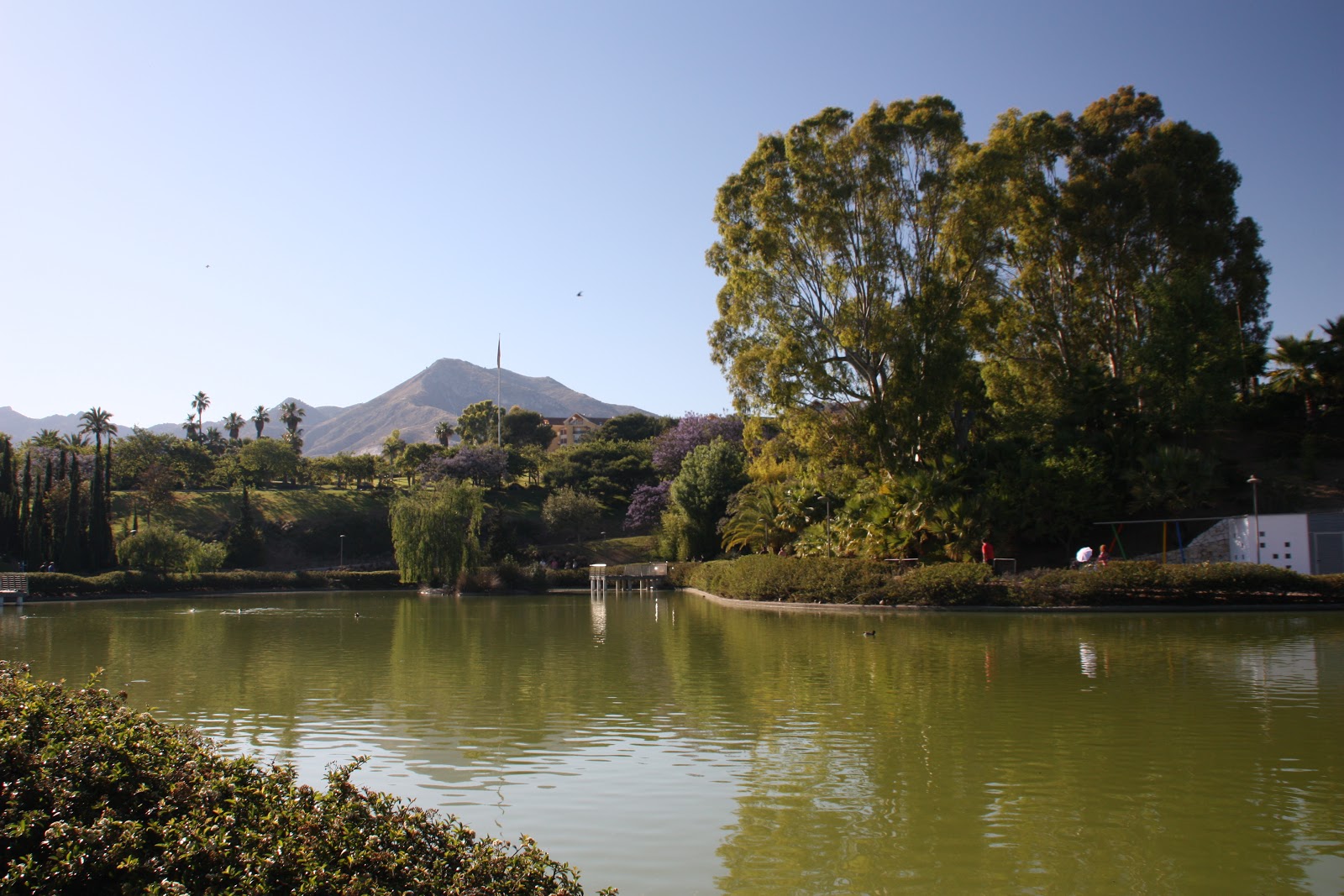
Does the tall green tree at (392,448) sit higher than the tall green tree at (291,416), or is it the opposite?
the tall green tree at (291,416)

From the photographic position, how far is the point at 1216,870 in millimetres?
6496

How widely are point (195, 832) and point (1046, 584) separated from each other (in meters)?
26.6

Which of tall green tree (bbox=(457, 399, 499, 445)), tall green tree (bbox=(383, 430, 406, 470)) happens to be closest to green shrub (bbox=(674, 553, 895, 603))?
tall green tree (bbox=(383, 430, 406, 470))

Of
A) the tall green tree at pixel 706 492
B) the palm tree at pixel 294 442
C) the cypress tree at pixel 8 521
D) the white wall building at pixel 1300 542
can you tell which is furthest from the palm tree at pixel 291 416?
the white wall building at pixel 1300 542

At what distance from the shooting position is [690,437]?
78062 millimetres

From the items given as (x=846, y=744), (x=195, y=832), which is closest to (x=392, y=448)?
(x=846, y=744)

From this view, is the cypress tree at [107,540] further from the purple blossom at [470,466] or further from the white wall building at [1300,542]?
the white wall building at [1300,542]

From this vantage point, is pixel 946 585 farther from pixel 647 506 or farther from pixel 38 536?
pixel 38 536

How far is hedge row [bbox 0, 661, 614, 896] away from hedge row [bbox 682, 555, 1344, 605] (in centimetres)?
2522

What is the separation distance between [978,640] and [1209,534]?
→ 14276 millimetres

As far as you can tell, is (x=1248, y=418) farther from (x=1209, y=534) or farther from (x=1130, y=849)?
(x=1130, y=849)

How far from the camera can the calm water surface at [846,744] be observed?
6.84 metres

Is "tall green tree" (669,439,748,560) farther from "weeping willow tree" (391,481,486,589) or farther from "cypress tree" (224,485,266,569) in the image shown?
"cypress tree" (224,485,266,569)

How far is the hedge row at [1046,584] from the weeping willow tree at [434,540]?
71.8 feet
